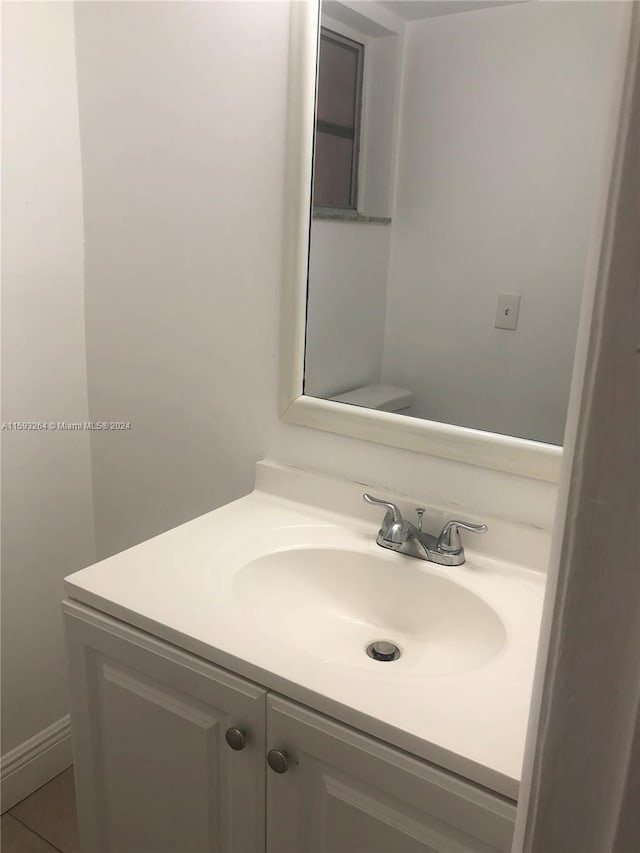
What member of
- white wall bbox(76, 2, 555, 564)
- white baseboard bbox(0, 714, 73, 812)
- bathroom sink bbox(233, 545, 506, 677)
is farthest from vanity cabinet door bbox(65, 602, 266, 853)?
white baseboard bbox(0, 714, 73, 812)

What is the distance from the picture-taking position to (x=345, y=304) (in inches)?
50.8

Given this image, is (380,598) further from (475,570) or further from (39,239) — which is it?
(39,239)

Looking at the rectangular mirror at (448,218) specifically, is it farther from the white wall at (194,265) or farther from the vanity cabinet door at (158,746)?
the vanity cabinet door at (158,746)

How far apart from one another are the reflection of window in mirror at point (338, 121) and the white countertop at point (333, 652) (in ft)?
1.73

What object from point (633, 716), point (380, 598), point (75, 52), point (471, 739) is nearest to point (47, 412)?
point (75, 52)

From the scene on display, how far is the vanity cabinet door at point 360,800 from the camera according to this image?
754mm

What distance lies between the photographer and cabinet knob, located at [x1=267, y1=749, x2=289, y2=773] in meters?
0.87

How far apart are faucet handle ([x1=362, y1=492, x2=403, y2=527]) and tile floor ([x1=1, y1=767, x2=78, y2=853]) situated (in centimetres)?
113

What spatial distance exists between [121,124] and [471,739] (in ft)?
4.31

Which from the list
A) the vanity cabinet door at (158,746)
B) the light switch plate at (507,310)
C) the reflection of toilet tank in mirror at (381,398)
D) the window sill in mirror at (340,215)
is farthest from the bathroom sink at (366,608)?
the window sill in mirror at (340,215)

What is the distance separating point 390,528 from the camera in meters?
1.19

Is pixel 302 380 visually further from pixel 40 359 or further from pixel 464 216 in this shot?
pixel 40 359

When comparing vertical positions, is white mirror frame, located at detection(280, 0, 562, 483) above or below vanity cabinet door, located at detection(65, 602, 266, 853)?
above

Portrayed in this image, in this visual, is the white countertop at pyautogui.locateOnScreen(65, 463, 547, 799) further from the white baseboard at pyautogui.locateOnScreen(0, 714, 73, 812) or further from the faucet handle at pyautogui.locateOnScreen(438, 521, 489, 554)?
the white baseboard at pyautogui.locateOnScreen(0, 714, 73, 812)
